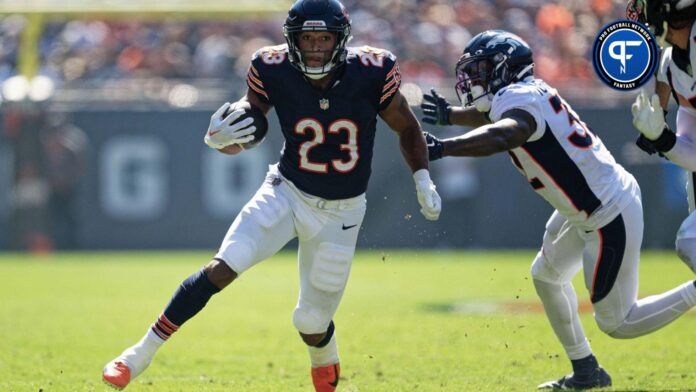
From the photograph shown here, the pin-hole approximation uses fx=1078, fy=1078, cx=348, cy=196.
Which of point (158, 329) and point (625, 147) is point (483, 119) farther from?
point (625, 147)

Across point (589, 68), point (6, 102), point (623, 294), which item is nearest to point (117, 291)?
point (6, 102)

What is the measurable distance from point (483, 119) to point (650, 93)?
975 millimetres

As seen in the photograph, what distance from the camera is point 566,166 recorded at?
576cm

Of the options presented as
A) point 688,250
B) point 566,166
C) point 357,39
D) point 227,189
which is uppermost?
point 566,166

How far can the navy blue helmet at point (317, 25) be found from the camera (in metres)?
5.42

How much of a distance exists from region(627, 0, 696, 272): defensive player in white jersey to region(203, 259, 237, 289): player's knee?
2.15 m

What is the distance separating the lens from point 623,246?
5742 mm

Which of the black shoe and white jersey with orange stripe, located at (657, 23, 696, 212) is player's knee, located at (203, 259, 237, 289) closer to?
the black shoe

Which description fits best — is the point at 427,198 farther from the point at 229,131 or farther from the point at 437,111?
the point at 437,111

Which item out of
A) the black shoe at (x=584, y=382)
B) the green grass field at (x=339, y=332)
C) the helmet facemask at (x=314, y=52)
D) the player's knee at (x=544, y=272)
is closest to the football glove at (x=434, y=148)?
the helmet facemask at (x=314, y=52)

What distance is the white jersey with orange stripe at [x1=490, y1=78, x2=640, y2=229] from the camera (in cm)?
573

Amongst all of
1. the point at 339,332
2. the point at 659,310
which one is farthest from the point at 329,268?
the point at 339,332

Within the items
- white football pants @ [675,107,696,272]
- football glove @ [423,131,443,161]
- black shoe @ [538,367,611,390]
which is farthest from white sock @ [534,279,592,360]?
football glove @ [423,131,443,161]

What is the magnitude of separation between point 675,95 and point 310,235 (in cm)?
213
